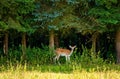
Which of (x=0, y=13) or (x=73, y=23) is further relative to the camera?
(x=73, y=23)

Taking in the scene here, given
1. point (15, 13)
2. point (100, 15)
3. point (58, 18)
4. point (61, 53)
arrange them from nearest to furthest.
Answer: point (15, 13), point (100, 15), point (58, 18), point (61, 53)

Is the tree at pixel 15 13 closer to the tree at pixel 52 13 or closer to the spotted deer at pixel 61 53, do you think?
the tree at pixel 52 13

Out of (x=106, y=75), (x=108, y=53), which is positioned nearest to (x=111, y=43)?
(x=108, y=53)

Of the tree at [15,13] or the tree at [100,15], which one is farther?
the tree at [100,15]

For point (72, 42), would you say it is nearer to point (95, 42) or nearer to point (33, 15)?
point (95, 42)

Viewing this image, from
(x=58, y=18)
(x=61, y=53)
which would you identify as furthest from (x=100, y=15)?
(x=61, y=53)

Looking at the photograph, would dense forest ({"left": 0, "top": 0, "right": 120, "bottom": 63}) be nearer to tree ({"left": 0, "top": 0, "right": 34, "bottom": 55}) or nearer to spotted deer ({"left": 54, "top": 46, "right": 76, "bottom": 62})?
tree ({"left": 0, "top": 0, "right": 34, "bottom": 55})

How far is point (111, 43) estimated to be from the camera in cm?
2658

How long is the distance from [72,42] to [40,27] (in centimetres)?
506

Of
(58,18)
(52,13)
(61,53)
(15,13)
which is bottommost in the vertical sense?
(61,53)

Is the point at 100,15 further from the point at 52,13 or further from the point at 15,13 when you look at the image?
the point at 15,13

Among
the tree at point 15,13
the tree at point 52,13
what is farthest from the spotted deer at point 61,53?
the tree at point 15,13

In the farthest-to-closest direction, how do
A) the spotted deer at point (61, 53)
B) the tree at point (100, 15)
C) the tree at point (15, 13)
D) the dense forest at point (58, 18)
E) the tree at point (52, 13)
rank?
the spotted deer at point (61, 53) → the tree at point (52, 13) → the tree at point (100, 15) → the dense forest at point (58, 18) → the tree at point (15, 13)

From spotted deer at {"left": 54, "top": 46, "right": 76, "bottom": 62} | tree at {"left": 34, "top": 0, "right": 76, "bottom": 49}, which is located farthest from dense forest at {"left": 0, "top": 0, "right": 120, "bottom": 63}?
spotted deer at {"left": 54, "top": 46, "right": 76, "bottom": 62}
